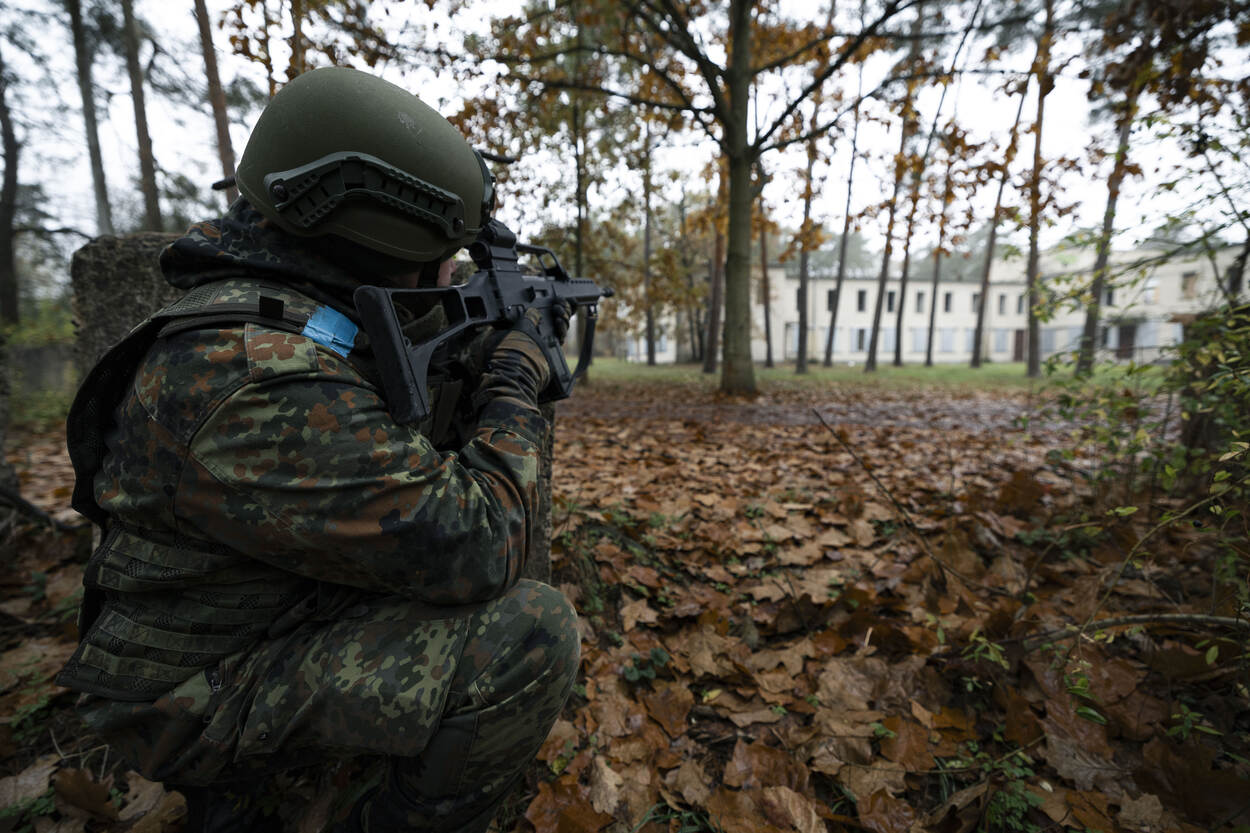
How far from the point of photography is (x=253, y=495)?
3.33ft

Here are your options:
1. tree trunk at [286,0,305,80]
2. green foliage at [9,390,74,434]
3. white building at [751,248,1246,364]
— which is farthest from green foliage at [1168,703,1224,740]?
white building at [751,248,1246,364]

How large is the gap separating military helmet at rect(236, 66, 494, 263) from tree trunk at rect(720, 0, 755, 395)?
7457 mm

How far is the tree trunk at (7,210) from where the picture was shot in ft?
32.0

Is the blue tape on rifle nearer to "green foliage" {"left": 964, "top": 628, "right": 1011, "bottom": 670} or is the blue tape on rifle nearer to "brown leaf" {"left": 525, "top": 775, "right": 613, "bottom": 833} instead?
"brown leaf" {"left": 525, "top": 775, "right": 613, "bottom": 833}

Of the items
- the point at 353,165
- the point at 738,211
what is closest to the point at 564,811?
the point at 353,165

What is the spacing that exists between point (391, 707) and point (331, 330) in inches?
32.8

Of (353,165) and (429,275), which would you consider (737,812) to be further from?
(353,165)

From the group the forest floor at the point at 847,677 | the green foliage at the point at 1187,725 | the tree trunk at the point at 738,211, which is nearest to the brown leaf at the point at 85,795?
the forest floor at the point at 847,677

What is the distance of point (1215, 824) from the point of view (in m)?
1.30

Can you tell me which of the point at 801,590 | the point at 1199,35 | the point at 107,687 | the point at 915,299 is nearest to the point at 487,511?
the point at 107,687

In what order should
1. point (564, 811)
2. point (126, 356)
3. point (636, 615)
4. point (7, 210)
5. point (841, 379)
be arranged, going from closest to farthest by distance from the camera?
1. point (126, 356)
2. point (564, 811)
3. point (636, 615)
4. point (7, 210)
5. point (841, 379)

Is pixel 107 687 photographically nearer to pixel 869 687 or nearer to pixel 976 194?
pixel 869 687

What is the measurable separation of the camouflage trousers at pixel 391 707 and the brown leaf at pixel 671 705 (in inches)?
24.0

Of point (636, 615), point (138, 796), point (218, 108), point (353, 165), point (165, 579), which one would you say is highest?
point (218, 108)
